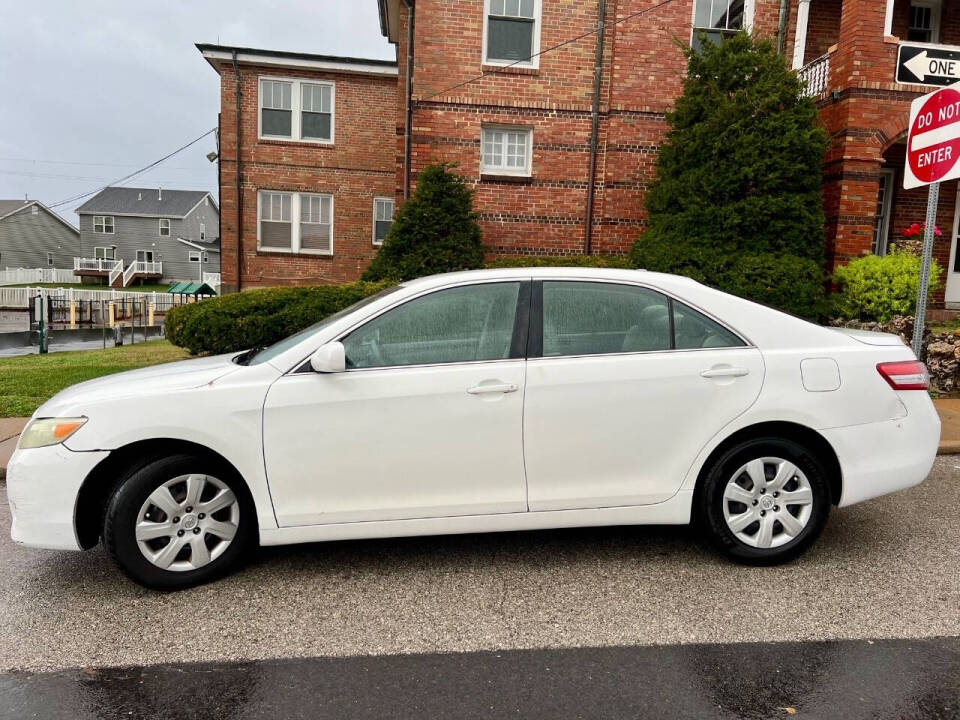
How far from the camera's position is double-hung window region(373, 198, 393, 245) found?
60.5 ft

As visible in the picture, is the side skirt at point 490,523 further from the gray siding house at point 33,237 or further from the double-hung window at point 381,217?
the gray siding house at point 33,237

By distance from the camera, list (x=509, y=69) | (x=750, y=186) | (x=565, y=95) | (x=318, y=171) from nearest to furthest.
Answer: (x=750, y=186) → (x=509, y=69) → (x=565, y=95) → (x=318, y=171)

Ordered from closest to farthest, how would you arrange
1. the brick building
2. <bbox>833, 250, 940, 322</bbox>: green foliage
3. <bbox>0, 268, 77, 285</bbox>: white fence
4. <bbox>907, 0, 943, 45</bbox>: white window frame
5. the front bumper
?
the front bumper → <bbox>833, 250, 940, 322</bbox>: green foliage → the brick building → <bbox>907, 0, 943, 45</bbox>: white window frame → <bbox>0, 268, 77, 285</bbox>: white fence

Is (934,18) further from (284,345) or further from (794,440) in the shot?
(284,345)

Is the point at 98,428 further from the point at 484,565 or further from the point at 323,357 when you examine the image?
the point at 484,565

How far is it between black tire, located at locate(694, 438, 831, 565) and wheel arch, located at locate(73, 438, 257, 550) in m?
2.39

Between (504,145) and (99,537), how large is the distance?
1143cm

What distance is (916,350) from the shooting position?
242 inches

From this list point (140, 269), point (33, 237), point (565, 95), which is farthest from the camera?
point (33, 237)

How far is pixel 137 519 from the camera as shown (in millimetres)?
3365

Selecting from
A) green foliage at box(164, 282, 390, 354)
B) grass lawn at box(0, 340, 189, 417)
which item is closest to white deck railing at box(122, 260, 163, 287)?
grass lawn at box(0, 340, 189, 417)

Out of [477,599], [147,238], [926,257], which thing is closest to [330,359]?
[477,599]

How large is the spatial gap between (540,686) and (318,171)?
56.0 feet

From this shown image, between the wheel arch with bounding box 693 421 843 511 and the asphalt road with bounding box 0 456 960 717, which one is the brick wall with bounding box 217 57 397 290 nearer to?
the asphalt road with bounding box 0 456 960 717
